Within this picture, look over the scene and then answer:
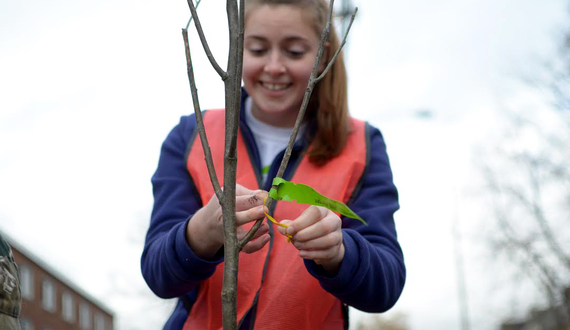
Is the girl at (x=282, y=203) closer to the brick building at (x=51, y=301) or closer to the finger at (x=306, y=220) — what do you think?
the finger at (x=306, y=220)

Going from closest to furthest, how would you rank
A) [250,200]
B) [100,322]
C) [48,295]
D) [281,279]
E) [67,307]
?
[250,200], [281,279], [48,295], [67,307], [100,322]

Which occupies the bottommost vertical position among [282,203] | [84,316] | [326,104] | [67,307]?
[84,316]

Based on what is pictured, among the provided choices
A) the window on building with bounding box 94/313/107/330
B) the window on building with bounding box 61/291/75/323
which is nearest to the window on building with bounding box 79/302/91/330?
the window on building with bounding box 94/313/107/330

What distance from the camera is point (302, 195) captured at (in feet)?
4.09

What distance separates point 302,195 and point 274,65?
0.95 metres

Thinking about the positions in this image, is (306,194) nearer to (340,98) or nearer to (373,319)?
(340,98)

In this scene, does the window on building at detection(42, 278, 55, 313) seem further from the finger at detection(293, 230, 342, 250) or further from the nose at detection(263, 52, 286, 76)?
the finger at detection(293, 230, 342, 250)

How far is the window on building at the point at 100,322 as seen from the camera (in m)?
50.8

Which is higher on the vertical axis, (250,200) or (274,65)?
(274,65)

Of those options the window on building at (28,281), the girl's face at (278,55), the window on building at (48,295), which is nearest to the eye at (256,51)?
the girl's face at (278,55)

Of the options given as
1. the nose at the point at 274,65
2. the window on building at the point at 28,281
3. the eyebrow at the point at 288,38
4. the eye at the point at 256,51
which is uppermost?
the window on building at the point at 28,281

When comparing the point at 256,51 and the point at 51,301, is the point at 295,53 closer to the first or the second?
the point at 256,51

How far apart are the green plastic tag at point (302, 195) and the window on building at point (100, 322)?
174 ft

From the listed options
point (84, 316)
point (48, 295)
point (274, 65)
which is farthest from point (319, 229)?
point (84, 316)
